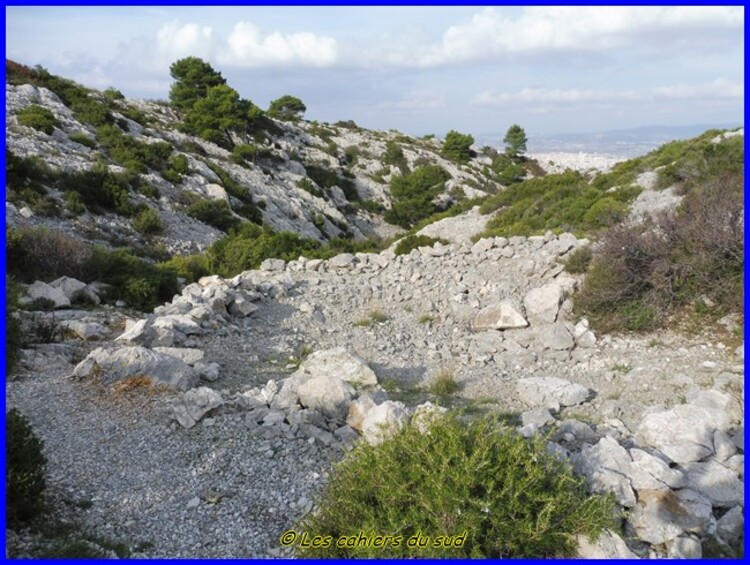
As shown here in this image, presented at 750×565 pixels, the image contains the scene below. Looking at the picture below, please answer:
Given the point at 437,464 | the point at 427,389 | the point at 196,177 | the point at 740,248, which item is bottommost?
the point at 427,389

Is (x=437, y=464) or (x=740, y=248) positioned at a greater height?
(x=740, y=248)

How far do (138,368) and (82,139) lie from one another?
23.8m

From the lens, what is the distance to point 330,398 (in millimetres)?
6531

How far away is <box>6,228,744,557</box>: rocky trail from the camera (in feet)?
16.0

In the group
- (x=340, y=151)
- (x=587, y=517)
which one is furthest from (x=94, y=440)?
(x=340, y=151)

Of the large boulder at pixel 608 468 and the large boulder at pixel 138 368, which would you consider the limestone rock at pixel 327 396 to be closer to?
the large boulder at pixel 138 368

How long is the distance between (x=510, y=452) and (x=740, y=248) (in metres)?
7.25

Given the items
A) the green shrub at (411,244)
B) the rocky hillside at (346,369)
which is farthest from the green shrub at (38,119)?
the green shrub at (411,244)

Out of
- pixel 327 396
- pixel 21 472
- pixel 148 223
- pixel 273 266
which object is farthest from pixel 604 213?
pixel 21 472

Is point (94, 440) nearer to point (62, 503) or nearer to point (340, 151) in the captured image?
point (62, 503)

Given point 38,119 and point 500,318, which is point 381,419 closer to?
point 500,318

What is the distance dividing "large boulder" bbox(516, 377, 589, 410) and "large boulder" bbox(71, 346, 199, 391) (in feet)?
14.7

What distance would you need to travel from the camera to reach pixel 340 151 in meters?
49.6

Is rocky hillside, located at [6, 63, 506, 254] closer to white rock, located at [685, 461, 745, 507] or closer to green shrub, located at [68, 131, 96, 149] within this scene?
green shrub, located at [68, 131, 96, 149]
